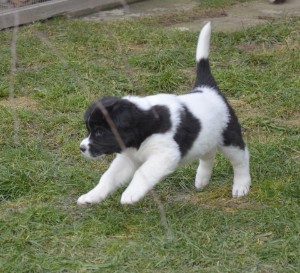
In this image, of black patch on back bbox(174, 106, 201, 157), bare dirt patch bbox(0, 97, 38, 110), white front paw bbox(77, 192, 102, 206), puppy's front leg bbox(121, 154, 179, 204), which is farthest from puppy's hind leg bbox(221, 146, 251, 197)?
bare dirt patch bbox(0, 97, 38, 110)

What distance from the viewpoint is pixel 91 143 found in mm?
4066

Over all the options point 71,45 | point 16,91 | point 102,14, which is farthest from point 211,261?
point 102,14

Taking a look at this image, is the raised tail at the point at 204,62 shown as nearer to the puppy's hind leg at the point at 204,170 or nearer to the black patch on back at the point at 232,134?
the black patch on back at the point at 232,134

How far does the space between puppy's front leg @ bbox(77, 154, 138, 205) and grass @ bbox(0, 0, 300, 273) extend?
12cm

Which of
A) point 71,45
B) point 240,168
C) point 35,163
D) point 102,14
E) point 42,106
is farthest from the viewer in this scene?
point 102,14

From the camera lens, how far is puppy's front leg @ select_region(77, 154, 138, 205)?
4.26 m

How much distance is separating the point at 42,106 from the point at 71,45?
1.97 m

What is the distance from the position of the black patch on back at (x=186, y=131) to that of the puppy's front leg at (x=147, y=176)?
0.11 meters

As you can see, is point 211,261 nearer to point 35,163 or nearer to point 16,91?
point 35,163

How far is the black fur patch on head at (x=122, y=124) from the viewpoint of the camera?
3.99 metres

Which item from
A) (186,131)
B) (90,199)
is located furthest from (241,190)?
(90,199)

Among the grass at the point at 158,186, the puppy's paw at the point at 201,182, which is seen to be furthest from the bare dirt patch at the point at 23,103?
the puppy's paw at the point at 201,182

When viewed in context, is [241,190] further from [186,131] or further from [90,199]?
[90,199]

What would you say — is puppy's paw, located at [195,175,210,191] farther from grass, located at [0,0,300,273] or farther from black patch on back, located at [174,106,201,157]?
black patch on back, located at [174,106,201,157]
